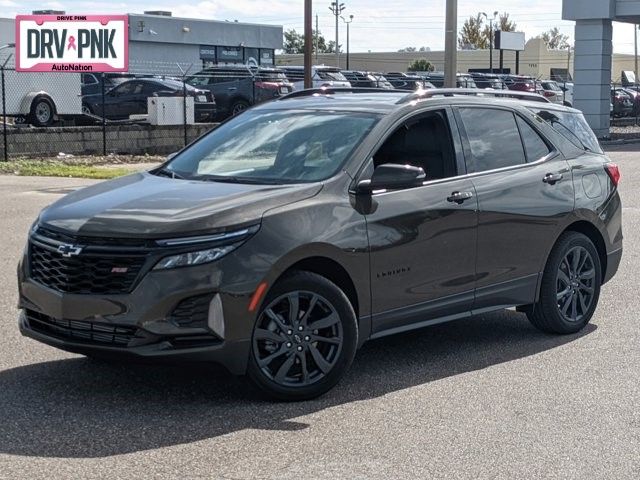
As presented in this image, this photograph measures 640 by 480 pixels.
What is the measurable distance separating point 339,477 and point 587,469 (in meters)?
1.18

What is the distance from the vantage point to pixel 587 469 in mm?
5070

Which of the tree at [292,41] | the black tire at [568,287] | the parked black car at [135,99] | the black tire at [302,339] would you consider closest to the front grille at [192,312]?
the black tire at [302,339]

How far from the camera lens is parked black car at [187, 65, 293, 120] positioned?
101 feet

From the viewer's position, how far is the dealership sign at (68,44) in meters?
25.7

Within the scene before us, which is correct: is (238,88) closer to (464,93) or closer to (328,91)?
(328,91)

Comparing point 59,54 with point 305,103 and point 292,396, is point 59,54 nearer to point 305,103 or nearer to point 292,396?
point 305,103

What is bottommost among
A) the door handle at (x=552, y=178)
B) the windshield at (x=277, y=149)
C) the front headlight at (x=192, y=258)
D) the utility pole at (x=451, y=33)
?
the front headlight at (x=192, y=258)

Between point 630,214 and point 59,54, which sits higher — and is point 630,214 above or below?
below

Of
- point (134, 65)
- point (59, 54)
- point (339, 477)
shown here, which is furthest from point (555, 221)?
point (134, 65)

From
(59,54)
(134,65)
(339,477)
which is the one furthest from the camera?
(134,65)

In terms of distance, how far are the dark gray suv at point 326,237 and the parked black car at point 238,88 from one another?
2285 centimetres

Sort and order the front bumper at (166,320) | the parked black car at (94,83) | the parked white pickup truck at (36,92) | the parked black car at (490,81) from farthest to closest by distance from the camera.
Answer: the parked black car at (490,81), the parked black car at (94,83), the parked white pickup truck at (36,92), the front bumper at (166,320)

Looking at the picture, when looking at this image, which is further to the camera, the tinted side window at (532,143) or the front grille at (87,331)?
the tinted side window at (532,143)

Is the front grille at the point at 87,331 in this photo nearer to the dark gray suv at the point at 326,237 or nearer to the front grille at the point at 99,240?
the dark gray suv at the point at 326,237
